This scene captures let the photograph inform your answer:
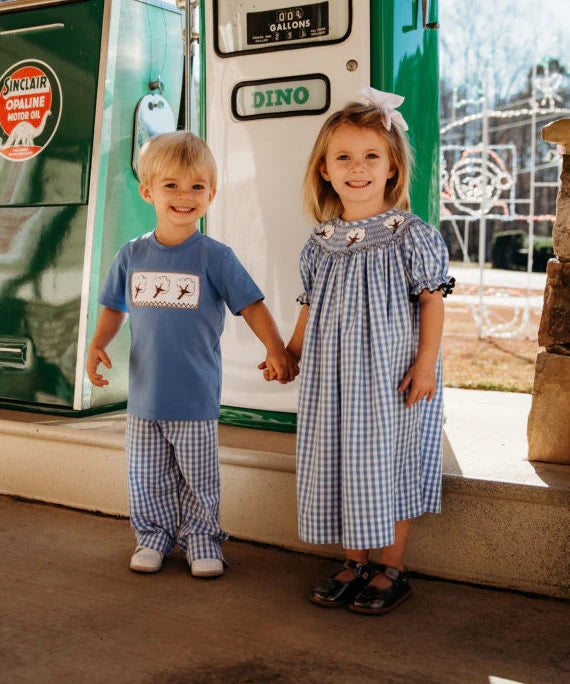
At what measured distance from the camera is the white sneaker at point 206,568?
2.28m

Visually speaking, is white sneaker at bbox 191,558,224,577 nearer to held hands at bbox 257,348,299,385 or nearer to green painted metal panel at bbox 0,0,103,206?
held hands at bbox 257,348,299,385

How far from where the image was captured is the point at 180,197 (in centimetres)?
224

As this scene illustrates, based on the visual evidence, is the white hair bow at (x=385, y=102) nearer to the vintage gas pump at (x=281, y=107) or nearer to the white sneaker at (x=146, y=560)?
the vintage gas pump at (x=281, y=107)

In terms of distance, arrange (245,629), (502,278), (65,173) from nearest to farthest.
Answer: (245,629)
(65,173)
(502,278)

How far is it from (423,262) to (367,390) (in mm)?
330

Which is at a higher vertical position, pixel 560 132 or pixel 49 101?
pixel 49 101

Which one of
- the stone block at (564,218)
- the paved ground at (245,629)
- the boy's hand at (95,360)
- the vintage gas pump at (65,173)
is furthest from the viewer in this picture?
the vintage gas pump at (65,173)

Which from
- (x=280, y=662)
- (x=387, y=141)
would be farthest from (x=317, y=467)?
(x=387, y=141)

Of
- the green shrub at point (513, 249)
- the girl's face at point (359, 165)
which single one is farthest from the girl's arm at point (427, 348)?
the green shrub at point (513, 249)

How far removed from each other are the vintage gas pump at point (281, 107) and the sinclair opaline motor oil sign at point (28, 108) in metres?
0.63

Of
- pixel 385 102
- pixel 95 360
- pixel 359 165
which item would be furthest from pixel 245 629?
pixel 385 102

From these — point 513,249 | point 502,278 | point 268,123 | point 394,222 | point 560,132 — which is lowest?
point 394,222

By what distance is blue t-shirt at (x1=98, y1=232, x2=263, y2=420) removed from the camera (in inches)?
88.7

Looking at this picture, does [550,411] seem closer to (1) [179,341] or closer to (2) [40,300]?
(1) [179,341]
